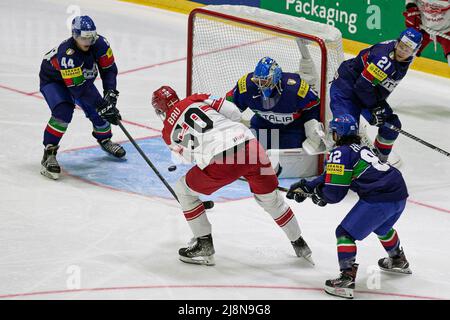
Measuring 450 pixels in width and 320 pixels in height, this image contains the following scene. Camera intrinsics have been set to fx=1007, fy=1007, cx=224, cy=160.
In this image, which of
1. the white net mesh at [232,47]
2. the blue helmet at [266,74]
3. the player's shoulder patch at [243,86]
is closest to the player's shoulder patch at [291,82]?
the blue helmet at [266,74]

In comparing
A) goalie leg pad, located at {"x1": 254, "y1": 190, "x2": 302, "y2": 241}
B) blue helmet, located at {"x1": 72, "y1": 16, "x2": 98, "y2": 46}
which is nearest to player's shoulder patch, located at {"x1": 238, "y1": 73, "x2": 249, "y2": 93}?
blue helmet, located at {"x1": 72, "y1": 16, "x2": 98, "y2": 46}

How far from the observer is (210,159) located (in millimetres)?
5160

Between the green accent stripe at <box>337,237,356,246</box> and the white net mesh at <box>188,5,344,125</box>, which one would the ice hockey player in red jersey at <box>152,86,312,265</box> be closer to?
the green accent stripe at <box>337,237,356,246</box>

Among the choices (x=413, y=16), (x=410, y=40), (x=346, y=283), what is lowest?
(x=346, y=283)

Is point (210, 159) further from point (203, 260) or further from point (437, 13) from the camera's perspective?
point (437, 13)

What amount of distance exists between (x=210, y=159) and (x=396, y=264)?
1.14 m

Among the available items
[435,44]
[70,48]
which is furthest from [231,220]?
[435,44]

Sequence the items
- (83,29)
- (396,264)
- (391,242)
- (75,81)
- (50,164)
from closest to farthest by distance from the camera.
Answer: (391,242)
(396,264)
(83,29)
(75,81)
(50,164)

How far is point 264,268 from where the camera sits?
17.8ft

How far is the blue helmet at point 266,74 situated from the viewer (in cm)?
618

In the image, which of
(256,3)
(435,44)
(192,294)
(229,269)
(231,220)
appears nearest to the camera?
(192,294)

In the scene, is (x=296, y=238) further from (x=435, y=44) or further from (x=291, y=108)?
(x=435, y=44)

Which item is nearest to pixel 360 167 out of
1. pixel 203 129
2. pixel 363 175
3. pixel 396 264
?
pixel 363 175

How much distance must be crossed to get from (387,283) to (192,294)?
102 cm
